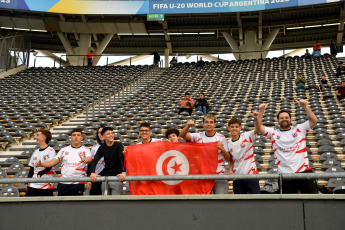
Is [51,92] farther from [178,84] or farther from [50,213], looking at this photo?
[50,213]

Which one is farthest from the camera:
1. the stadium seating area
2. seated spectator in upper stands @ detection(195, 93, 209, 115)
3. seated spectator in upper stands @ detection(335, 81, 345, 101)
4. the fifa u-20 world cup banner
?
the fifa u-20 world cup banner

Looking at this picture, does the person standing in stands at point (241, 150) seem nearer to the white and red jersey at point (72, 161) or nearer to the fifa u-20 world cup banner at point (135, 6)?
the white and red jersey at point (72, 161)

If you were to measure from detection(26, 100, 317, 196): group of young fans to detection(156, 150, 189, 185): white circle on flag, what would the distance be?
25 centimetres

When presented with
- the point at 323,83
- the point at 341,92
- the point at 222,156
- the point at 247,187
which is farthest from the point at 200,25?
the point at 247,187

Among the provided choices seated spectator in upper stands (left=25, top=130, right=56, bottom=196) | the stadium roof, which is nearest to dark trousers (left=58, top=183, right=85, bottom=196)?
seated spectator in upper stands (left=25, top=130, right=56, bottom=196)

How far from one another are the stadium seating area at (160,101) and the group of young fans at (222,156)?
2.34 meters

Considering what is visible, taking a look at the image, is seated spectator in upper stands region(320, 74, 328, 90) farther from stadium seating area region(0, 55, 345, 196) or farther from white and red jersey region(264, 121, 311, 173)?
white and red jersey region(264, 121, 311, 173)

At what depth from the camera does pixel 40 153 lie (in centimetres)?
512

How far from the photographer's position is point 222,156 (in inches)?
183

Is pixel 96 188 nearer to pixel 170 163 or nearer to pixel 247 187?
pixel 170 163

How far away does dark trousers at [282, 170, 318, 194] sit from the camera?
13.5 ft

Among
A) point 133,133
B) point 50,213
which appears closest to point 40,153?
point 50,213

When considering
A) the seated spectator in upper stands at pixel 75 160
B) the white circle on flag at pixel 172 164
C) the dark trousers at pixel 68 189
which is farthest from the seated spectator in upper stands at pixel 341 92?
the dark trousers at pixel 68 189

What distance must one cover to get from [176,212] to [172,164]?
752 millimetres
